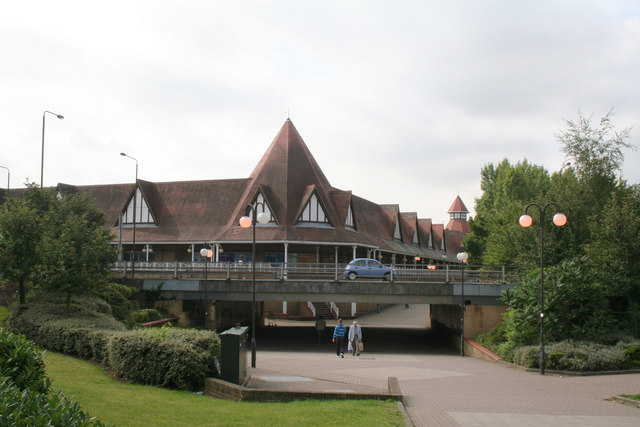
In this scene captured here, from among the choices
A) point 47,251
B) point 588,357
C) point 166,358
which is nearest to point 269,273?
A: point 47,251

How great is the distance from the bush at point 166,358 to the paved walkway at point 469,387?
1.54 metres

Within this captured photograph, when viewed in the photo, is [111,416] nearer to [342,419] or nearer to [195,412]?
[195,412]

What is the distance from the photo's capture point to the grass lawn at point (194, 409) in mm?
9531

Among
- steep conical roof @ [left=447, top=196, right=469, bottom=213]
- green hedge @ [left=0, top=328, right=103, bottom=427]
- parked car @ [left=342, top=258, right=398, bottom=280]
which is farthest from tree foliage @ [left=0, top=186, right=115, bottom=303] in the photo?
steep conical roof @ [left=447, top=196, right=469, bottom=213]

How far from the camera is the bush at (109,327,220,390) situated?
43.3 ft

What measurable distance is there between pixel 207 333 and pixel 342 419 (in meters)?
5.74

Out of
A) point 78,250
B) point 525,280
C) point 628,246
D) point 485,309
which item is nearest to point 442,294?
point 485,309

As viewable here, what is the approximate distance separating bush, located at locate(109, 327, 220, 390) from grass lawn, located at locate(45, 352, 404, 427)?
1.52 feet

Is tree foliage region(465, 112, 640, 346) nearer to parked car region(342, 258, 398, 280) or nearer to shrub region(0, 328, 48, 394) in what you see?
parked car region(342, 258, 398, 280)

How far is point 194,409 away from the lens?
1059cm

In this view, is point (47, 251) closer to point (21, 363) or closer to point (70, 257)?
point (70, 257)

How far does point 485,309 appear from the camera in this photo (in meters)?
29.6

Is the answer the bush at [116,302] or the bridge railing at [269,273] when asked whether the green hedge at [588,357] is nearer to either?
the bridge railing at [269,273]

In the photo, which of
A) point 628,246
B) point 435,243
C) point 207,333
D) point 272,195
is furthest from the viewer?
point 435,243
